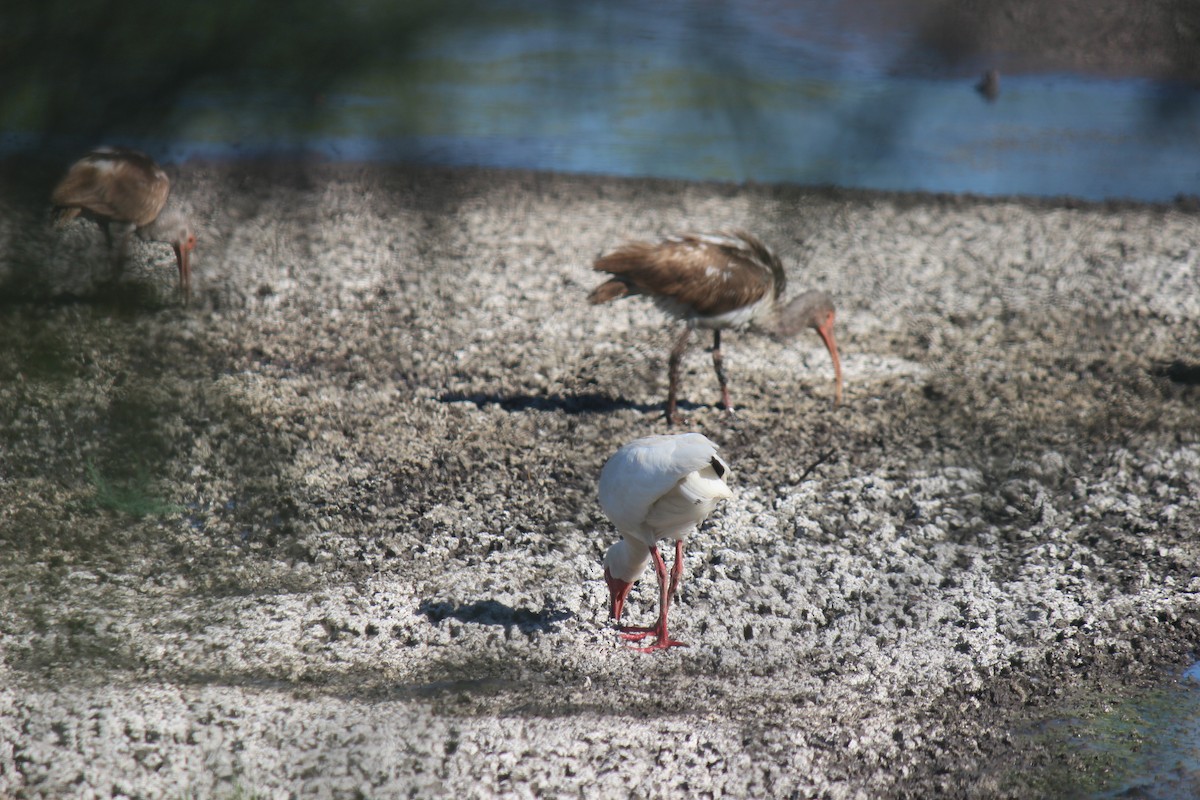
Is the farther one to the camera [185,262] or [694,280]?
[694,280]

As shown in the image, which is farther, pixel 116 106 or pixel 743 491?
pixel 743 491

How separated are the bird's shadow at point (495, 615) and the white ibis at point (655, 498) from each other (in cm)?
26

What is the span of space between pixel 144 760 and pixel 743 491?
120 inches

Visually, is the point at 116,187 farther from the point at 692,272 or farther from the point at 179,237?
the point at 692,272

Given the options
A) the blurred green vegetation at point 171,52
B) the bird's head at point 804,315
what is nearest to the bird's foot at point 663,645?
the bird's head at point 804,315

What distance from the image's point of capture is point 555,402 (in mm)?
6188

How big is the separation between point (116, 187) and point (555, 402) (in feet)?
18.3

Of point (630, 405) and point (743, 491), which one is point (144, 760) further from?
point (630, 405)

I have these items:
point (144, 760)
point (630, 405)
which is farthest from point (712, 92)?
point (630, 405)

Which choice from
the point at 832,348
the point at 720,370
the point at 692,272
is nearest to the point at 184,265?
the point at 692,272

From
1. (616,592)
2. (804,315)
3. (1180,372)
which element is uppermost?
(804,315)

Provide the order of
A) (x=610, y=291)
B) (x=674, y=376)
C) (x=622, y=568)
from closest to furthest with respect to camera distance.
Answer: (x=622, y=568)
(x=610, y=291)
(x=674, y=376)

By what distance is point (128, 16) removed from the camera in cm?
64

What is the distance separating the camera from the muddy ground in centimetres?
73
